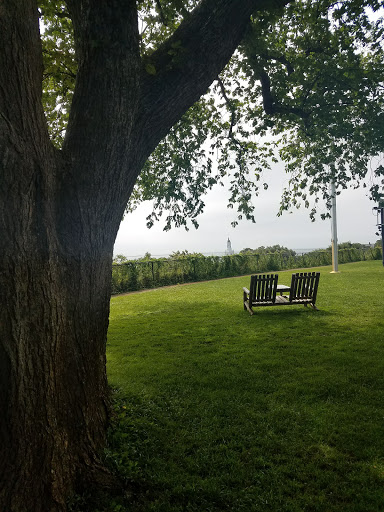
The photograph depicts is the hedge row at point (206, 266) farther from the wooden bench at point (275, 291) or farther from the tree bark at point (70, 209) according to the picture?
the tree bark at point (70, 209)

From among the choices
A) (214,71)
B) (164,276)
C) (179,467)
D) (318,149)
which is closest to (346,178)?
(318,149)

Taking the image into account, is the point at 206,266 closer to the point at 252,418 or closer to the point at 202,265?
the point at 202,265

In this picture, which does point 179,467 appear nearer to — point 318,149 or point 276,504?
point 276,504

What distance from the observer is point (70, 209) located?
2.41 meters

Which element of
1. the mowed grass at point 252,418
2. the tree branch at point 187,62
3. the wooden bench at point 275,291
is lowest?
the mowed grass at point 252,418

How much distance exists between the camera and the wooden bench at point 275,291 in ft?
27.1

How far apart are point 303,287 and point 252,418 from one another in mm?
A: 5650

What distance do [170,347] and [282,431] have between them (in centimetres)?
314

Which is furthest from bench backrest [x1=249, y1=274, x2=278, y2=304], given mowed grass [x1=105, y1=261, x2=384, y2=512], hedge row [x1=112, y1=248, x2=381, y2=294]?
hedge row [x1=112, y1=248, x2=381, y2=294]

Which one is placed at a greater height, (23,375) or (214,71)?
(214,71)

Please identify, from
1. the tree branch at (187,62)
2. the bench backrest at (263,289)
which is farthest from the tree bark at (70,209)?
the bench backrest at (263,289)

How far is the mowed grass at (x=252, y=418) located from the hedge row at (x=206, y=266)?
9495mm

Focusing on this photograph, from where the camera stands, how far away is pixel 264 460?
2771mm

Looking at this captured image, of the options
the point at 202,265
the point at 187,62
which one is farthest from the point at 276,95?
the point at 202,265
